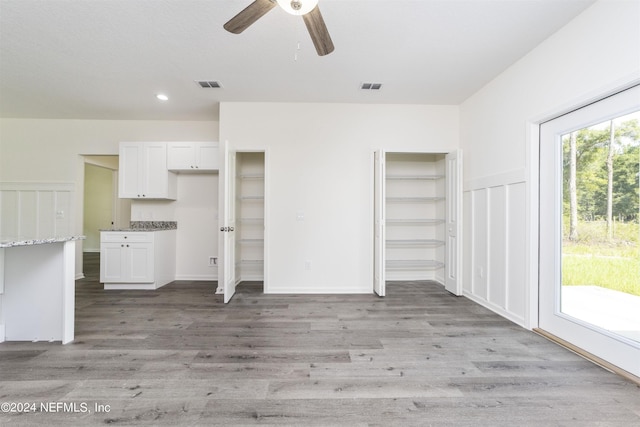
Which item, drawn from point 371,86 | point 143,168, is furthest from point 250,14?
point 143,168

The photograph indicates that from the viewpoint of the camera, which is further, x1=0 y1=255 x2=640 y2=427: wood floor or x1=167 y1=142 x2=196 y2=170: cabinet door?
x1=167 y1=142 x2=196 y2=170: cabinet door

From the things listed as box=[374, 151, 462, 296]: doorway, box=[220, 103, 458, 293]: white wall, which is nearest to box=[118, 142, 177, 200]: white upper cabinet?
box=[220, 103, 458, 293]: white wall

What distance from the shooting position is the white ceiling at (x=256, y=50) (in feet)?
7.00

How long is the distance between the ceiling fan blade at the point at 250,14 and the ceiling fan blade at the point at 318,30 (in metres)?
0.23

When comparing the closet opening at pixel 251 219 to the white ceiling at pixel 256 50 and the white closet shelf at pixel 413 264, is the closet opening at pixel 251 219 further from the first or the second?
A: the white closet shelf at pixel 413 264

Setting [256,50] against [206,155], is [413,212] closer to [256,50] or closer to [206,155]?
[256,50]

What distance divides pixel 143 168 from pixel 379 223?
3788mm

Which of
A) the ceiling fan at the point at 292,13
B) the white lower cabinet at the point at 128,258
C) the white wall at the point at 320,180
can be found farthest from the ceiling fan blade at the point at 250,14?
the white lower cabinet at the point at 128,258

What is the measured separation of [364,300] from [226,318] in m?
1.71

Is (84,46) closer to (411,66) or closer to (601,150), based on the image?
(411,66)

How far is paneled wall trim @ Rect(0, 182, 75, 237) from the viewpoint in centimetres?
457

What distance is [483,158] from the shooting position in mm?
3420

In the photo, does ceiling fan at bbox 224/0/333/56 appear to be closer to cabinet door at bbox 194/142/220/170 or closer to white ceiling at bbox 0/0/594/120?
white ceiling at bbox 0/0/594/120

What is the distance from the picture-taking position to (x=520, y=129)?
2.81 m
